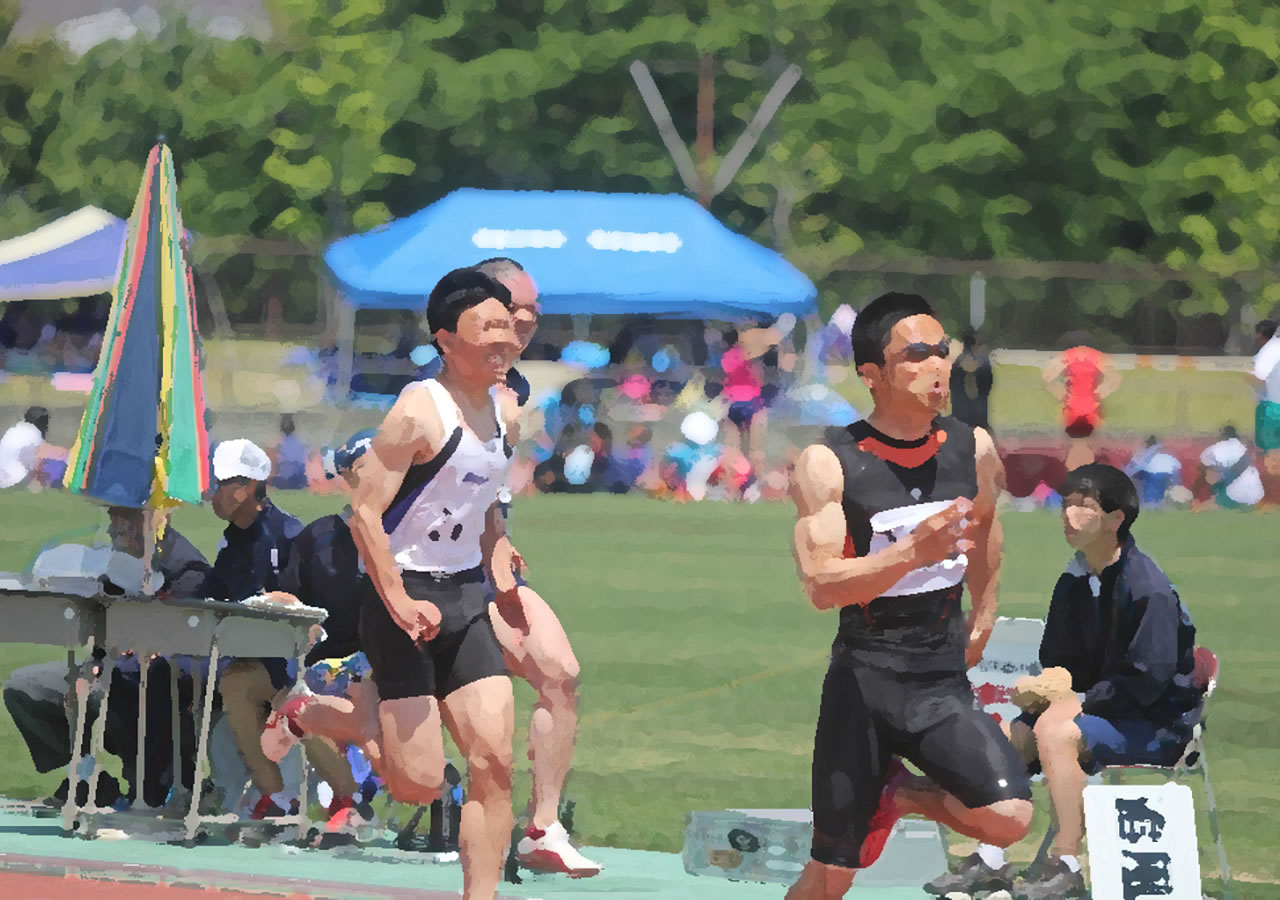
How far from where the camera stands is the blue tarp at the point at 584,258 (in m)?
33.2

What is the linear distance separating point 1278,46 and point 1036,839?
47992mm

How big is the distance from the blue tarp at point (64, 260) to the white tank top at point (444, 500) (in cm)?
3723

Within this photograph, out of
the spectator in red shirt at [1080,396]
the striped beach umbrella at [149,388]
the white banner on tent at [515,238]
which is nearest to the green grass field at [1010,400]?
the white banner on tent at [515,238]

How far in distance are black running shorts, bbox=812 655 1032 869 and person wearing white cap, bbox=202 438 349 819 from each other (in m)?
3.40

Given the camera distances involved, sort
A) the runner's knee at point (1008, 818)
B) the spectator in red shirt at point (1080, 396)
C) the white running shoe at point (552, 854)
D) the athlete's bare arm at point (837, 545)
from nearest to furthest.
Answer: the athlete's bare arm at point (837, 545)
the runner's knee at point (1008, 818)
the white running shoe at point (552, 854)
the spectator in red shirt at point (1080, 396)

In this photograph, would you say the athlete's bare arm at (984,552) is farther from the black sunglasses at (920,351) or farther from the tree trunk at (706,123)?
the tree trunk at (706,123)

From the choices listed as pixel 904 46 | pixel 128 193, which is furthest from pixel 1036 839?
pixel 128 193

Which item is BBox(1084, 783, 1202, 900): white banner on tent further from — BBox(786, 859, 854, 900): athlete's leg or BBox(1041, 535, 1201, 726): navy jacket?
BBox(786, 859, 854, 900): athlete's leg

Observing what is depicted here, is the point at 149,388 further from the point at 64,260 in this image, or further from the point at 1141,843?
the point at 64,260

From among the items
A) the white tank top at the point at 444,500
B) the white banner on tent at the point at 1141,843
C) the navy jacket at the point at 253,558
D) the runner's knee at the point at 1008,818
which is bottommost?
the white banner on tent at the point at 1141,843

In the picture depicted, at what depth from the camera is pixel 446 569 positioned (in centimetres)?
680

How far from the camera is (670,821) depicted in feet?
31.4

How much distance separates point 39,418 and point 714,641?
1523 cm

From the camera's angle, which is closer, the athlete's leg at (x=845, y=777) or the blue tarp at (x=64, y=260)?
the athlete's leg at (x=845, y=777)
